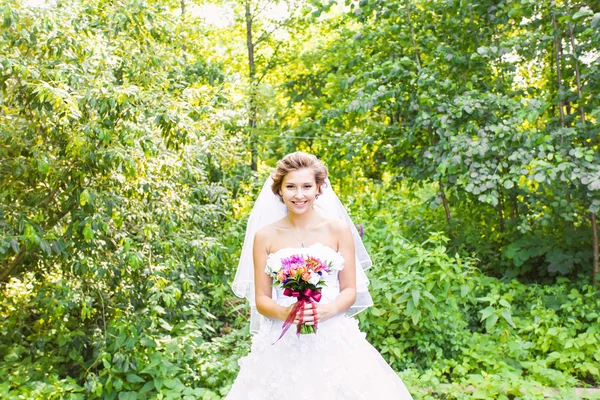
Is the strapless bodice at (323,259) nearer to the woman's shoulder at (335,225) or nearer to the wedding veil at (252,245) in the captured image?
the woman's shoulder at (335,225)

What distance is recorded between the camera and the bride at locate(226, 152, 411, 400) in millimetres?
2736

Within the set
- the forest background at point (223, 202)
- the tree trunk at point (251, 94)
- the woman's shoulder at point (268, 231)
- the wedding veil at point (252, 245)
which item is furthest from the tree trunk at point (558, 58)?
the woman's shoulder at point (268, 231)

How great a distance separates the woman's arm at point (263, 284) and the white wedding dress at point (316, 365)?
92 mm

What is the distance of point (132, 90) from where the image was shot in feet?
12.3

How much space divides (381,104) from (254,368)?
3.97 m

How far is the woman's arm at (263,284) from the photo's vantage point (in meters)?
2.74

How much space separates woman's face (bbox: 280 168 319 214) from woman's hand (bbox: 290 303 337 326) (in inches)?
19.4

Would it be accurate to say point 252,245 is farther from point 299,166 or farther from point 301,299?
point 301,299

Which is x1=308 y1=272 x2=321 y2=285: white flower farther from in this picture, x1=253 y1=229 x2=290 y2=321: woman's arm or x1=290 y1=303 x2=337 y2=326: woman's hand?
x1=253 y1=229 x2=290 y2=321: woman's arm

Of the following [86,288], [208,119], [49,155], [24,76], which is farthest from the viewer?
[208,119]

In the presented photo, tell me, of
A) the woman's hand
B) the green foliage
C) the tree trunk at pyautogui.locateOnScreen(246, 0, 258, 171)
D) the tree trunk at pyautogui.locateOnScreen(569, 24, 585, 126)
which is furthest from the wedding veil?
the tree trunk at pyautogui.locateOnScreen(246, 0, 258, 171)

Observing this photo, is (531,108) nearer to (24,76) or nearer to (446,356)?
(446,356)

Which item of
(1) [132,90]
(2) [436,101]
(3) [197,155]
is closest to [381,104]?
(2) [436,101]

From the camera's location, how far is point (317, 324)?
104 inches
